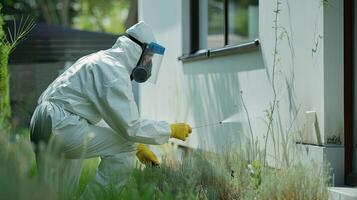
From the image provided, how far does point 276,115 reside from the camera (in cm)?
604

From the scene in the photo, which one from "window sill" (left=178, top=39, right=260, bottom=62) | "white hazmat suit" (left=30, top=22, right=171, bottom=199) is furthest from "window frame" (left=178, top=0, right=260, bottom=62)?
"white hazmat suit" (left=30, top=22, right=171, bottom=199)

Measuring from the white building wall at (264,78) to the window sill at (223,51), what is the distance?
60mm

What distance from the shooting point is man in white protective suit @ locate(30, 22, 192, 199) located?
514 centimetres

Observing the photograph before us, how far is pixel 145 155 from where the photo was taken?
606cm

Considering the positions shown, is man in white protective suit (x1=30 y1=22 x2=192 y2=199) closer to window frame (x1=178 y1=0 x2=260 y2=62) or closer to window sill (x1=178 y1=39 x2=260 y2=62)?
window sill (x1=178 y1=39 x2=260 y2=62)

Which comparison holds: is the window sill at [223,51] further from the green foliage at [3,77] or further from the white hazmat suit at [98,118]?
the green foliage at [3,77]

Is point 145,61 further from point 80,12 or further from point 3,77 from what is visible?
point 80,12

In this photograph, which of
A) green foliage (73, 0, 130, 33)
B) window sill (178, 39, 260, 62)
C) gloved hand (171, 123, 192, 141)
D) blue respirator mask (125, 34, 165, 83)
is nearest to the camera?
gloved hand (171, 123, 192, 141)

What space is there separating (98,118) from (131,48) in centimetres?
60

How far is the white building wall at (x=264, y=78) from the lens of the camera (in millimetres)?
5145

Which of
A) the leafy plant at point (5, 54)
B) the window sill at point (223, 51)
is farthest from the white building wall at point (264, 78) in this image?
the leafy plant at point (5, 54)

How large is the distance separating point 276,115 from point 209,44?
2.72 metres

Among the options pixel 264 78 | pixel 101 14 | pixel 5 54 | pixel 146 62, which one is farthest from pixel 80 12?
pixel 146 62

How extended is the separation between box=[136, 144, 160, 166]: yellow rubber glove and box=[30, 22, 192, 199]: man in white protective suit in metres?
0.42
